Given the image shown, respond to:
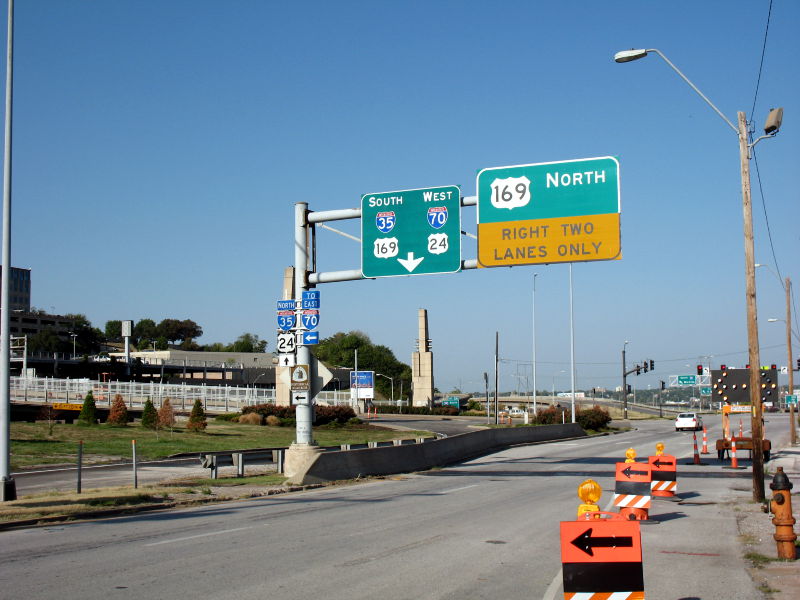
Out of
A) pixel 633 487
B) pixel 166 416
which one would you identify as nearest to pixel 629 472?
pixel 633 487

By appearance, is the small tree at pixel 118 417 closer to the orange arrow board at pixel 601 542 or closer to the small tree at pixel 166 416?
the small tree at pixel 166 416

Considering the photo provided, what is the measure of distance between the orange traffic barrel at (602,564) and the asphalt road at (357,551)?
7.10 ft

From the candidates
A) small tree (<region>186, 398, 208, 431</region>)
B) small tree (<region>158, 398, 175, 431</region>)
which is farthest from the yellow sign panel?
small tree (<region>186, 398, 208, 431</region>)

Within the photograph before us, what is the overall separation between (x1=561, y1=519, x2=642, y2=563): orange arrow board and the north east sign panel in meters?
13.9

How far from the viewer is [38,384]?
6906cm

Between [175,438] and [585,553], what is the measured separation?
3833 cm

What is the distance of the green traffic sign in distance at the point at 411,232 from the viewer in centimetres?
2259

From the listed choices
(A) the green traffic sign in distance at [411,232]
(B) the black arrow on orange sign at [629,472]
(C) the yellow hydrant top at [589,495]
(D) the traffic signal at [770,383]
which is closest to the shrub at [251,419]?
(D) the traffic signal at [770,383]

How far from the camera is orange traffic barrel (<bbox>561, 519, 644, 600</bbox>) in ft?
23.0

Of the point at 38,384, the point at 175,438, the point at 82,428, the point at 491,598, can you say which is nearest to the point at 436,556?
the point at 491,598

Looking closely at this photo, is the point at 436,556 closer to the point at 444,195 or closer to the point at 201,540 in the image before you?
the point at 201,540

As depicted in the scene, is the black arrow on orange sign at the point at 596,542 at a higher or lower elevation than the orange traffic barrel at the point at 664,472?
higher

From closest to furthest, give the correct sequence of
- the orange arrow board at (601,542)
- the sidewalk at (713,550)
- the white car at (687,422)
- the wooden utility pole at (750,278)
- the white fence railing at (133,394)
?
the orange arrow board at (601,542) < the sidewalk at (713,550) < the wooden utility pole at (750,278) < the white fence railing at (133,394) < the white car at (687,422)

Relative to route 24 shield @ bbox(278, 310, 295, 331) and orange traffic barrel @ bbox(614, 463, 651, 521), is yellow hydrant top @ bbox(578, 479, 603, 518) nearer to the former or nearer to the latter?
orange traffic barrel @ bbox(614, 463, 651, 521)
